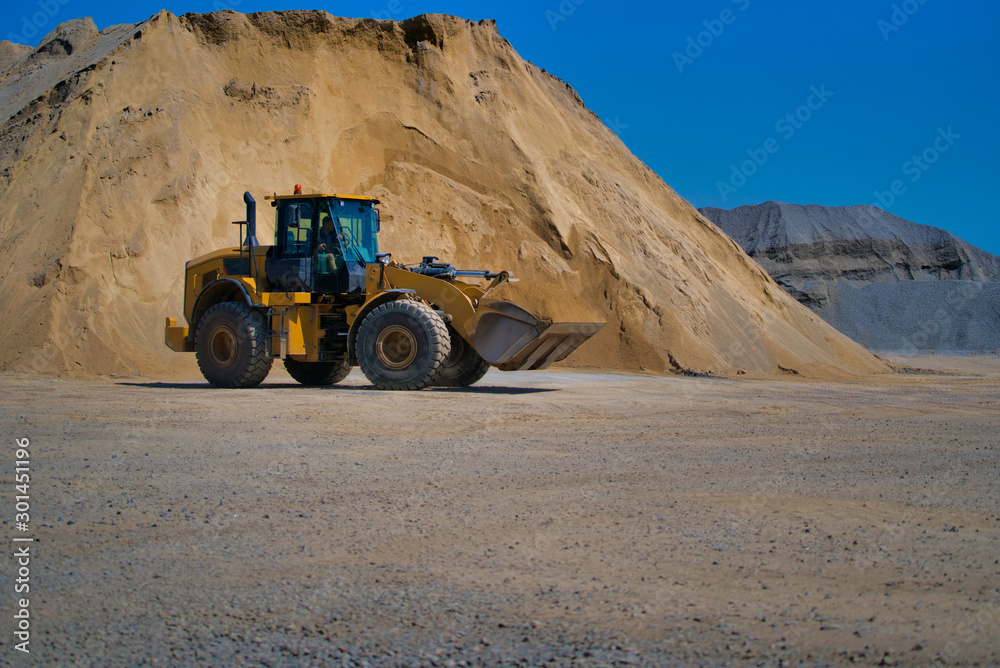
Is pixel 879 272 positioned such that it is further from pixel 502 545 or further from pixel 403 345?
pixel 502 545

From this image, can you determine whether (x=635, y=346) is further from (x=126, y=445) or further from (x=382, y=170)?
(x=126, y=445)

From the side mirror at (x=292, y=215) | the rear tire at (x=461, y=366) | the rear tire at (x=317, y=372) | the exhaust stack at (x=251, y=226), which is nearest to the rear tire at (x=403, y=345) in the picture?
the rear tire at (x=461, y=366)

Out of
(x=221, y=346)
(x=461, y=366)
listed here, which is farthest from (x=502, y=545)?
(x=221, y=346)

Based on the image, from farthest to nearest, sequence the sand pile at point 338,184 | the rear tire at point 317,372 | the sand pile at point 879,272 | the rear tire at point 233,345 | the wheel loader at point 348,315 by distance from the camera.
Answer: the sand pile at point 879,272
the sand pile at point 338,184
the rear tire at point 317,372
the rear tire at point 233,345
the wheel loader at point 348,315

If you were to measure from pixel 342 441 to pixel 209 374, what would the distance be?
6797 millimetres

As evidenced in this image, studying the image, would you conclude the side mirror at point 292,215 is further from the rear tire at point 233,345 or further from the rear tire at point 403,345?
the rear tire at point 403,345

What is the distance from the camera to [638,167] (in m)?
26.6

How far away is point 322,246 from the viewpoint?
43.5 ft

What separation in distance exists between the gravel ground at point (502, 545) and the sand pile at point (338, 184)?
403 inches

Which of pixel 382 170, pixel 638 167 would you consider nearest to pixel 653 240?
pixel 638 167

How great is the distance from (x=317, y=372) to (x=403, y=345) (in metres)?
3.03

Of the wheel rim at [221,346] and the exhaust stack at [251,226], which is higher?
the exhaust stack at [251,226]

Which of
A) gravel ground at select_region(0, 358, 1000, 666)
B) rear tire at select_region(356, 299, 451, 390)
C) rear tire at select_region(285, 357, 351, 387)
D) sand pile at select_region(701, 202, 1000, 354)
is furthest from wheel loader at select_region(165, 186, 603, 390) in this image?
sand pile at select_region(701, 202, 1000, 354)

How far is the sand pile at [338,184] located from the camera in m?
18.2
